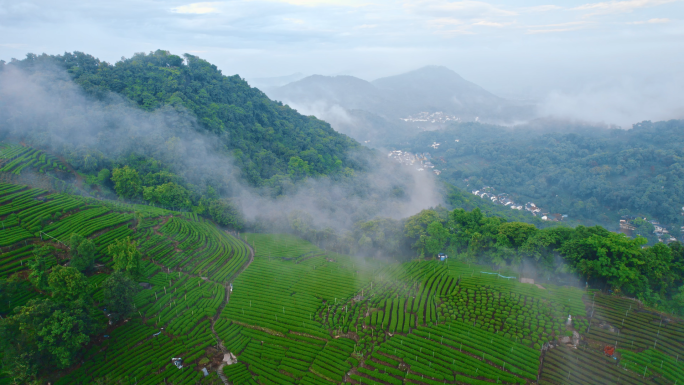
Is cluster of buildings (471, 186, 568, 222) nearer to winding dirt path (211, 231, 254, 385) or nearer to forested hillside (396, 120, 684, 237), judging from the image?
forested hillside (396, 120, 684, 237)

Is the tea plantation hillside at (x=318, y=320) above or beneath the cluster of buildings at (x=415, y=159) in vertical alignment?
above

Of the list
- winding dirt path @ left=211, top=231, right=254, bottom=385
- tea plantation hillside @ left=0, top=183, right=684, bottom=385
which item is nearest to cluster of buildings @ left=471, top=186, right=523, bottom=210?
tea plantation hillside @ left=0, top=183, right=684, bottom=385

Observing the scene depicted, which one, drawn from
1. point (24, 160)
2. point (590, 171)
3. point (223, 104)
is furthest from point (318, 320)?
point (590, 171)

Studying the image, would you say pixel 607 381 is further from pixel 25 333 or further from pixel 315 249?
pixel 25 333

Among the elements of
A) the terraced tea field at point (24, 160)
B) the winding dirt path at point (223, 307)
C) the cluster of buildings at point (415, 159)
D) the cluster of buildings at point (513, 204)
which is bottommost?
the cluster of buildings at point (513, 204)

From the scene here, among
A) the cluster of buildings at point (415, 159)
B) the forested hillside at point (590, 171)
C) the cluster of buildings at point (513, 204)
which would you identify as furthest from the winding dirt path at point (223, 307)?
the cluster of buildings at point (415, 159)

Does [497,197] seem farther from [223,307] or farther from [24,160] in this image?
[24,160]

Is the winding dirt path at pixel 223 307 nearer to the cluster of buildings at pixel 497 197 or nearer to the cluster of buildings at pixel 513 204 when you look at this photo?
the cluster of buildings at pixel 513 204
